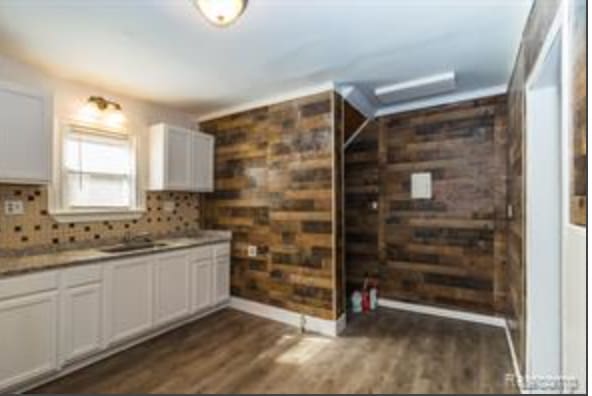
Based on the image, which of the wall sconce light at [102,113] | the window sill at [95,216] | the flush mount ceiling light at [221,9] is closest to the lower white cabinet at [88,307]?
the window sill at [95,216]

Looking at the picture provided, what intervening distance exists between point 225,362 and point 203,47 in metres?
2.38

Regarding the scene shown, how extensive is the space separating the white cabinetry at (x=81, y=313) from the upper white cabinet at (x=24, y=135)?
2.50 feet

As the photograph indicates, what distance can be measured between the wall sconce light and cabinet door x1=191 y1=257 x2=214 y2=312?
1.67 meters

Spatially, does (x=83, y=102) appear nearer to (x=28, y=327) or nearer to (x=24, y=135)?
(x=24, y=135)

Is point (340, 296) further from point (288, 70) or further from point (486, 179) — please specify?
point (288, 70)

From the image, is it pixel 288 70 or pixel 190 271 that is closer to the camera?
pixel 288 70

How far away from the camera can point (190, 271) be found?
11.0 feet

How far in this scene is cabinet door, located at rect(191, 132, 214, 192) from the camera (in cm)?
Answer: 385

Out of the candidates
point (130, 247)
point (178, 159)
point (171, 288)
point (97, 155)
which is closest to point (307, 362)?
point (171, 288)

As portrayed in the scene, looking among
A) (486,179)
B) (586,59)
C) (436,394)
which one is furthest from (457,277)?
(586,59)

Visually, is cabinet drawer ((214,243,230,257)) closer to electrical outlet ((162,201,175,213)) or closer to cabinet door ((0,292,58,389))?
electrical outlet ((162,201,175,213))

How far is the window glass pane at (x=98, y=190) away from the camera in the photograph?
3021 mm

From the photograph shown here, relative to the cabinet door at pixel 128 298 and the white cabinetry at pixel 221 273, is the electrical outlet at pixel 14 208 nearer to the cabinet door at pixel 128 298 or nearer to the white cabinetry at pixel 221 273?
the cabinet door at pixel 128 298

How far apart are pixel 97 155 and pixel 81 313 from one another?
156 centimetres
